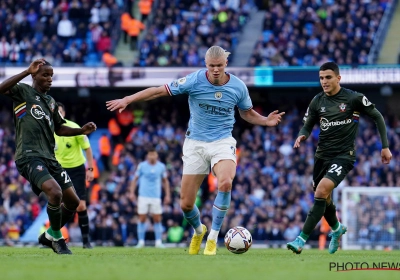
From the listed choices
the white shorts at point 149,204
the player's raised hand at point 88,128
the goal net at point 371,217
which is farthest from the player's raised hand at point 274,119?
the goal net at point 371,217

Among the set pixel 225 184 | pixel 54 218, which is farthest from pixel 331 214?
pixel 54 218

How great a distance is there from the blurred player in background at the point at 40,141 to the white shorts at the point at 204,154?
1.33 metres

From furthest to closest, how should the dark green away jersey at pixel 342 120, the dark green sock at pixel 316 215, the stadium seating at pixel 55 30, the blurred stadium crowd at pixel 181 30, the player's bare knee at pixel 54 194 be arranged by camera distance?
the stadium seating at pixel 55 30
the blurred stadium crowd at pixel 181 30
the dark green away jersey at pixel 342 120
the dark green sock at pixel 316 215
the player's bare knee at pixel 54 194

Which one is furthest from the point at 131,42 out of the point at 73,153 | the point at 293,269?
the point at 293,269

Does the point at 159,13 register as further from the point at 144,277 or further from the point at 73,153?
the point at 144,277

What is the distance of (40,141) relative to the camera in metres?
11.1

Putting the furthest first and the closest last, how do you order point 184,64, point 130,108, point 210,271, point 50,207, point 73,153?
point 130,108 → point 184,64 → point 73,153 → point 50,207 → point 210,271

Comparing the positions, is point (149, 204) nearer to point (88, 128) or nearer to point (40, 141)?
point (88, 128)

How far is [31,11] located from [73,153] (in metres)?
17.9

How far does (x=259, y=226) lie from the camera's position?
23.2 meters

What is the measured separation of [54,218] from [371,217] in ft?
38.6

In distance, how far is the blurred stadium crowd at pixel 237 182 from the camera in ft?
77.4

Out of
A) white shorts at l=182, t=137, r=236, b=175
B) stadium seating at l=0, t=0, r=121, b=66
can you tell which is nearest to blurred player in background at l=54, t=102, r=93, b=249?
white shorts at l=182, t=137, r=236, b=175

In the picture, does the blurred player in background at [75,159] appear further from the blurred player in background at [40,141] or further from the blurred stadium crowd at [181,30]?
the blurred stadium crowd at [181,30]
